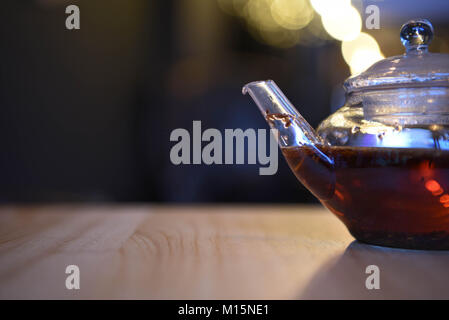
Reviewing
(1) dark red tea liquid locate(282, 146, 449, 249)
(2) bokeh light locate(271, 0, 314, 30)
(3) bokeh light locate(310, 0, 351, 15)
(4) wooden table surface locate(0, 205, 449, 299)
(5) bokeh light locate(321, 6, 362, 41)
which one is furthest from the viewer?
(2) bokeh light locate(271, 0, 314, 30)

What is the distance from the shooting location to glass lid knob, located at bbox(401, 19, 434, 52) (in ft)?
1.80

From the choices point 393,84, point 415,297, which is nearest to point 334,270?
point 415,297

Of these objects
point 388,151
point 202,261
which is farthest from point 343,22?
point 202,261

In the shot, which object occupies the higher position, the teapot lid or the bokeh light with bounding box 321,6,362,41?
the bokeh light with bounding box 321,6,362,41

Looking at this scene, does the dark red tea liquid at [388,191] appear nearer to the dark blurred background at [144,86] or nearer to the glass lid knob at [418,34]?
the glass lid knob at [418,34]

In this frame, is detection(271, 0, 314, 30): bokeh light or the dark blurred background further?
detection(271, 0, 314, 30): bokeh light

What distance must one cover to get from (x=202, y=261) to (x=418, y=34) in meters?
0.36

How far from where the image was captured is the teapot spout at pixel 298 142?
507 millimetres

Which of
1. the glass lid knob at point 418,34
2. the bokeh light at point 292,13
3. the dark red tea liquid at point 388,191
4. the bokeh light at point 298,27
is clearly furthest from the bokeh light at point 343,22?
the dark red tea liquid at point 388,191

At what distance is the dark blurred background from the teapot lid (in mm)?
2154

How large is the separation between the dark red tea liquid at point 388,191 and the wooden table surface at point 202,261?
19 millimetres

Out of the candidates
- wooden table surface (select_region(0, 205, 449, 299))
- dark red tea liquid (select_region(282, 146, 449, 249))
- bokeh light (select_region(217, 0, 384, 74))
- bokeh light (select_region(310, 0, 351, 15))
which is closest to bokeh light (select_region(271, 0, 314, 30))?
bokeh light (select_region(217, 0, 384, 74))

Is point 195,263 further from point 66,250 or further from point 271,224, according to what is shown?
point 271,224

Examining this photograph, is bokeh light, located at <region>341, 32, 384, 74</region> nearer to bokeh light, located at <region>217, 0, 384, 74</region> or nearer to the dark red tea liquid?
bokeh light, located at <region>217, 0, 384, 74</region>
